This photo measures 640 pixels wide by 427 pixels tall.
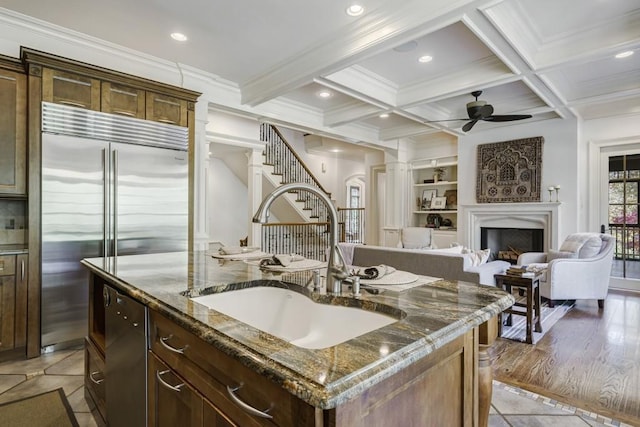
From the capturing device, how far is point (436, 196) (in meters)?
7.85

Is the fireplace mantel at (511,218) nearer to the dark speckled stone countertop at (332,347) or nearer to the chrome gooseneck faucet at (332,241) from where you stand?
the dark speckled stone countertop at (332,347)

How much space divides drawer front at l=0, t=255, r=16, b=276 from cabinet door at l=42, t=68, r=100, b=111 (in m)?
1.29

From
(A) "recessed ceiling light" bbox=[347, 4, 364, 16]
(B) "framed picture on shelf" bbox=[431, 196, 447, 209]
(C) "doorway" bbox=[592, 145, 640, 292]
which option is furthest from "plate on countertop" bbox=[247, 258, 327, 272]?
(B) "framed picture on shelf" bbox=[431, 196, 447, 209]

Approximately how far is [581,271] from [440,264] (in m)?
2.05

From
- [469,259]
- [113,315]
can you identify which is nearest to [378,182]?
[469,259]

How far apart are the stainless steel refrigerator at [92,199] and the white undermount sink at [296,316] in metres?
2.17

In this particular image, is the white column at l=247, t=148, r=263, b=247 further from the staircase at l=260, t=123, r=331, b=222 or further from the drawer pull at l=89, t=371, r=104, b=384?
the drawer pull at l=89, t=371, r=104, b=384

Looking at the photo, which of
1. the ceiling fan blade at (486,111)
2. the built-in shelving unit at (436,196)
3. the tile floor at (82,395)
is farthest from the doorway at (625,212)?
the tile floor at (82,395)

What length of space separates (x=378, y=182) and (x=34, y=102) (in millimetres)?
7208

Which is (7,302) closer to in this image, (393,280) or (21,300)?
(21,300)

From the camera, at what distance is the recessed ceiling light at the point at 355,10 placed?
2734mm

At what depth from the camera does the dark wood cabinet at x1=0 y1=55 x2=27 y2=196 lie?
280cm

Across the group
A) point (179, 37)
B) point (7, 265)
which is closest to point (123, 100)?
point (179, 37)

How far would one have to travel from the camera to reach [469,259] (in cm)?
342
